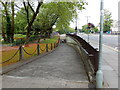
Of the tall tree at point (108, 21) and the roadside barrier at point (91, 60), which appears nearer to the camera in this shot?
the roadside barrier at point (91, 60)

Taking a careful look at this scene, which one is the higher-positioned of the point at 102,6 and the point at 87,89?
the point at 102,6

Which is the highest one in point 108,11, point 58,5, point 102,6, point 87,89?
point 108,11

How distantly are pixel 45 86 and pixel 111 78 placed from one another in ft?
9.12

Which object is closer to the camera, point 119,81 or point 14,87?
point 14,87

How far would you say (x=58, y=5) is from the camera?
1211 centimetres

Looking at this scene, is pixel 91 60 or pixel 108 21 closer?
pixel 91 60

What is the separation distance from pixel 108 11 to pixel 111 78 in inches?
4023

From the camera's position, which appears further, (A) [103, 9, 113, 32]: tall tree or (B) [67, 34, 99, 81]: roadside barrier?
(A) [103, 9, 113, 32]: tall tree

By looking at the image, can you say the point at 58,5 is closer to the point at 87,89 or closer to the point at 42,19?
the point at 87,89

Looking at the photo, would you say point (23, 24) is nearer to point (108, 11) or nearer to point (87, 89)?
point (87, 89)

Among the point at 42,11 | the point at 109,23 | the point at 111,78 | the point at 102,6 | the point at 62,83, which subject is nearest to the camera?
the point at 102,6

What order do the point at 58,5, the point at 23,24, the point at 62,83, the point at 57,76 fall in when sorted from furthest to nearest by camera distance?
the point at 23,24 < the point at 58,5 < the point at 57,76 < the point at 62,83

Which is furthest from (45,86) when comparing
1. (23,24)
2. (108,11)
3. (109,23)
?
(108,11)

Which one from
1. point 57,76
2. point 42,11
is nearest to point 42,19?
point 42,11
